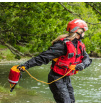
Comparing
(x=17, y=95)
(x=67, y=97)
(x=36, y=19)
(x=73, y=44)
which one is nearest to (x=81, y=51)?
(x=73, y=44)

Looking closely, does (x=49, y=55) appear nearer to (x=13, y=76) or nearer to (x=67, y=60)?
(x=67, y=60)

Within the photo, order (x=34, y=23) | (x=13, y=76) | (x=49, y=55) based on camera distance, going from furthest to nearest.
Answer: (x=34, y=23) → (x=13, y=76) → (x=49, y=55)

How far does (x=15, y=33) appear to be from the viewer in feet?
35.9

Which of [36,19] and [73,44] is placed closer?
[73,44]

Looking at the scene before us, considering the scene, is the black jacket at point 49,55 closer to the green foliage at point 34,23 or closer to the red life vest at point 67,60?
the red life vest at point 67,60

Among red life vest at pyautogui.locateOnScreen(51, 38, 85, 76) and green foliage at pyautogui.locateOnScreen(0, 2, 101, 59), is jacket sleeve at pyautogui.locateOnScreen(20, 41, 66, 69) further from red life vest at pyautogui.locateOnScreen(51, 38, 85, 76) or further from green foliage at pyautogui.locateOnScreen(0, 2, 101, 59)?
green foliage at pyautogui.locateOnScreen(0, 2, 101, 59)

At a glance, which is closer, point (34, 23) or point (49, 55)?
point (49, 55)

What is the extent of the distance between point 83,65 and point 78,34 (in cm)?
50

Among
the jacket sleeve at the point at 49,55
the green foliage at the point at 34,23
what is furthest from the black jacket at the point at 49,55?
the green foliage at the point at 34,23

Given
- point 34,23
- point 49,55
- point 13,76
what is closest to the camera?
point 49,55

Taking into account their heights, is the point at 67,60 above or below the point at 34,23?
above

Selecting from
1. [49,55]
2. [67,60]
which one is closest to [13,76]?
[49,55]

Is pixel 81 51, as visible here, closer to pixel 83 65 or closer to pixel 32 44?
pixel 83 65

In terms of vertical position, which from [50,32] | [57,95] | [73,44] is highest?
[73,44]
